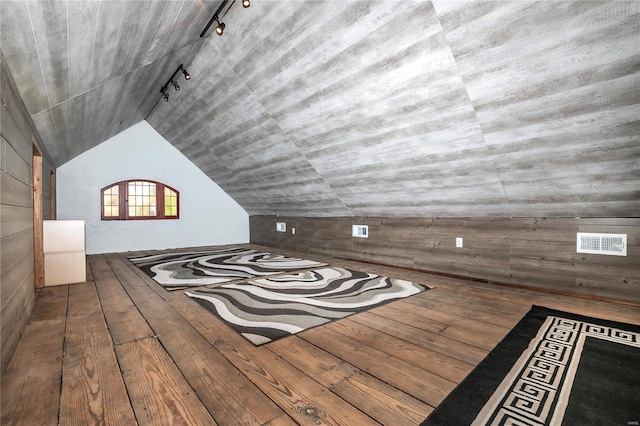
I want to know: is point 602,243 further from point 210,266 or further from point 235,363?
point 210,266

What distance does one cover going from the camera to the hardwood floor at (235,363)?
133 cm

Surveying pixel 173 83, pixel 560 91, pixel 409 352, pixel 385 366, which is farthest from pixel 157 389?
pixel 173 83

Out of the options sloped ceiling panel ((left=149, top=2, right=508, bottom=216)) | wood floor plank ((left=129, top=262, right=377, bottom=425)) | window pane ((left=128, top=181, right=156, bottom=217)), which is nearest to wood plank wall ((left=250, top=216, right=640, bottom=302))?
sloped ceiling panel ((left=149, top=2, right=508, bottom=216))

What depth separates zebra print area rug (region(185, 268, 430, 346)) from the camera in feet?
7.64

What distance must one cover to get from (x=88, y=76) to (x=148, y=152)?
4.43 metres

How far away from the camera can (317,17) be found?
2695 millimetres

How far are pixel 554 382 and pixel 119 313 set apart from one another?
301cm

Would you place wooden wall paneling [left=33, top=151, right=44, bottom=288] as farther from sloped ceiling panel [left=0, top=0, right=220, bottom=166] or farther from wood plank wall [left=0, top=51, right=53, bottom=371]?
wood plank wall [left=0, top=51, right=53, bottom=371]

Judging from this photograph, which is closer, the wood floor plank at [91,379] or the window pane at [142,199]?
the wood floor plank at [91,379]

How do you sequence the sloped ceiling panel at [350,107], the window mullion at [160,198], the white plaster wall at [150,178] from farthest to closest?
1. the window mullion at [160,198]
2. the white plaster wall at [150,178]
3. the sloped ceiling panel at [350,107]

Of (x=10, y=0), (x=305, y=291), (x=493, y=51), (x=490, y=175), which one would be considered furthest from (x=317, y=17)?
(x=305, y=291)

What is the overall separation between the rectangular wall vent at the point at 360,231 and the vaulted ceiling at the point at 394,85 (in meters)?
0.70

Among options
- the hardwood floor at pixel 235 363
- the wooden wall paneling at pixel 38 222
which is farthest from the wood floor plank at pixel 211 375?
the wooden wall paneling at pixel 38 222

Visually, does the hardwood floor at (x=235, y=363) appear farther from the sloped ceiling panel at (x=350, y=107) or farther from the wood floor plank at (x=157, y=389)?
the sloped ceiling panel at (x=350, y=107)
